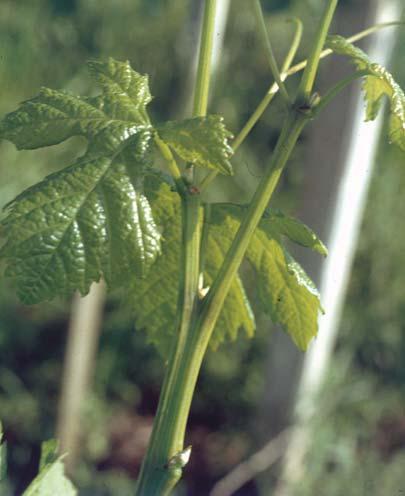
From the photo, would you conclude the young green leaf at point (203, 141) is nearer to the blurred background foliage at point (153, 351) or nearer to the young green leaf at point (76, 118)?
the young green leaf at point (76, 118)

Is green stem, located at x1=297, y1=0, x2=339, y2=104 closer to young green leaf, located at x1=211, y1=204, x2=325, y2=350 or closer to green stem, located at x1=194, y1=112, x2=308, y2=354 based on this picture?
green stem, located at x1=194, y1=112, x2=308, y2=354

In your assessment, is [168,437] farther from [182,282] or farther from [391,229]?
[391,229]

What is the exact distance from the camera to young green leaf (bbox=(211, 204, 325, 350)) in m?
0.71

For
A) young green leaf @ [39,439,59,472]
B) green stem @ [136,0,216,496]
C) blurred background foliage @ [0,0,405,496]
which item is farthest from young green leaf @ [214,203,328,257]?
blurred background foliage @ [0,0,405,496]

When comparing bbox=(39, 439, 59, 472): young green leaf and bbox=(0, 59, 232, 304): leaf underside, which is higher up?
bbox=(0, 59, 232, 304): leaf underside

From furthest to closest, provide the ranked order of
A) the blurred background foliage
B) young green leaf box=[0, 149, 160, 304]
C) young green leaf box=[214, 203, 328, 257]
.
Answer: the blurred background foliage < young green leaf box=[214, 203, 328, 257] < young green leaf box=[0, 149, 160, 304]

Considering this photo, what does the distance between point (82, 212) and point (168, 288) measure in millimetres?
Answer: 199

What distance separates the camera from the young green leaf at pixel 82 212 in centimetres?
59

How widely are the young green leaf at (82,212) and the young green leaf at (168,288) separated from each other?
0.25 ft

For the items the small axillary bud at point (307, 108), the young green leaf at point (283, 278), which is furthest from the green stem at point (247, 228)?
the young green leaf at point (283, 278)

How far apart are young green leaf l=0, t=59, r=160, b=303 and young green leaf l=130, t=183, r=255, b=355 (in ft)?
0.25

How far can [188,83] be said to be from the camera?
277 centimetres

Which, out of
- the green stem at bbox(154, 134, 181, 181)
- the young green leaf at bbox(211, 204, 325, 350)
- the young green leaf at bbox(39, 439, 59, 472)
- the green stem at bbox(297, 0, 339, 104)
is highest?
the green stem at bbox(297, 0, 339, 104)

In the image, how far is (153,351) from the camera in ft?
14.1
